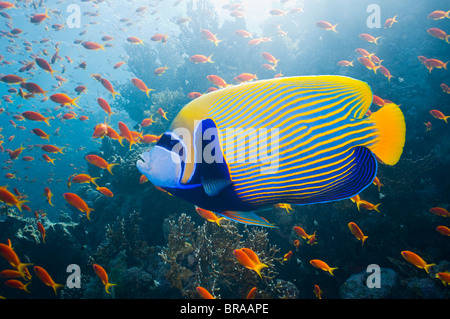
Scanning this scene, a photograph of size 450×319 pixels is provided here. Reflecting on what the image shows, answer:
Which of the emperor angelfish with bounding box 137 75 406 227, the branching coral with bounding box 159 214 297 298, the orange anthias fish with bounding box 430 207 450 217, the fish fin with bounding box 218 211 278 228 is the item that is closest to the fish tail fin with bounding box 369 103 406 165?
the emperor angelfish with bounding box 137 75 406 227

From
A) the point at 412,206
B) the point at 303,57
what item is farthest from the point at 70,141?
the point at 412,206

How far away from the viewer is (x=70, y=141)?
19141mm

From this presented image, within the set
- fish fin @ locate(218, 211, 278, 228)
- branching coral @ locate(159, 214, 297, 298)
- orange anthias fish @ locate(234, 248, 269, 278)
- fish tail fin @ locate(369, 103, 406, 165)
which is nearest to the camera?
fish tail fin @ locate(369, 103, 406, 165)

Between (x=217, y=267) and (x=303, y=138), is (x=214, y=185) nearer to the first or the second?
(x=303, y=138)

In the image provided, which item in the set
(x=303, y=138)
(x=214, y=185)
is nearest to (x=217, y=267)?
(x=214, y=185)

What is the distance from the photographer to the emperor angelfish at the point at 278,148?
2.39 ft

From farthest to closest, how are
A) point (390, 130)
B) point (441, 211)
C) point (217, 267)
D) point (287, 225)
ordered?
point (287, 225), point (441, 211), point (217, 267), point (390, 130)

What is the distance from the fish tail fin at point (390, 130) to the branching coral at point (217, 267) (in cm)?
345

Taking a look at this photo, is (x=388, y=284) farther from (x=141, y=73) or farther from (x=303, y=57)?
(x=141, y=73)

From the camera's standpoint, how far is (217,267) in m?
3.89

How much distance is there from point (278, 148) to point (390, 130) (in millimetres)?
373

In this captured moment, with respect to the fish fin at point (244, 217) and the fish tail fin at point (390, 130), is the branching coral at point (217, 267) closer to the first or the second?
the fish fin at point (244, 217)

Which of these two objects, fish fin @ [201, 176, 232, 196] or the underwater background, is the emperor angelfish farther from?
the underwater background

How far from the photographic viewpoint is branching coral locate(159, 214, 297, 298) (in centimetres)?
361
